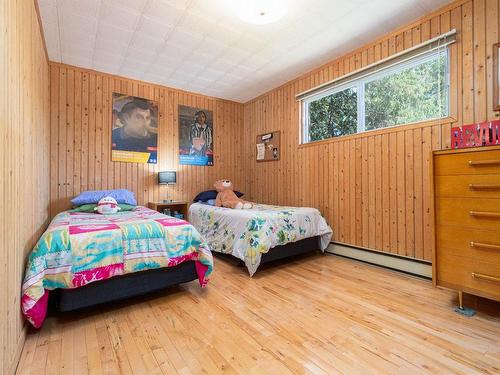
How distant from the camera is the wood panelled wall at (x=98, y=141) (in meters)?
3.44

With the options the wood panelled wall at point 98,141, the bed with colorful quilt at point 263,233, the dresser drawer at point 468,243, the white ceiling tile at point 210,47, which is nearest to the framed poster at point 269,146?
the wood panelled wall at point 98,141

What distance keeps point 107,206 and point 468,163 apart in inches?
138

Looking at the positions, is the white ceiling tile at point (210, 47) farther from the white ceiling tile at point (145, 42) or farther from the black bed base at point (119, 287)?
the black bed base at point (119, 287)

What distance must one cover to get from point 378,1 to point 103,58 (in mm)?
3252

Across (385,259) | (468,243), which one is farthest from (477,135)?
(385,259)

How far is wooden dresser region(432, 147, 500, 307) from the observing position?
1.72 meters

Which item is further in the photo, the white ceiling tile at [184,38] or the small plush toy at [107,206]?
the small plush toy at [107,206]

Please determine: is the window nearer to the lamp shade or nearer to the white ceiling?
the white ceiling

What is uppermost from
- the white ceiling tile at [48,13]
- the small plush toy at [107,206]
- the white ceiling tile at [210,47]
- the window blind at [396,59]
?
the white ceiling tile at [210,47]

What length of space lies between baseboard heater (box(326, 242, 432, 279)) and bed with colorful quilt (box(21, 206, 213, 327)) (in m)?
1.91

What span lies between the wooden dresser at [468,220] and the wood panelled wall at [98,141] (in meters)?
3.62

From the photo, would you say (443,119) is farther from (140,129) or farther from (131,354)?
(140,129)

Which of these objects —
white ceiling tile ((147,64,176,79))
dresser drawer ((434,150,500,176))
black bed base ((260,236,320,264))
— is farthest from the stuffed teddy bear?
dresser drawer ((434,150,500,176))

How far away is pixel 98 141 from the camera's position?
3.72 meters
